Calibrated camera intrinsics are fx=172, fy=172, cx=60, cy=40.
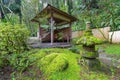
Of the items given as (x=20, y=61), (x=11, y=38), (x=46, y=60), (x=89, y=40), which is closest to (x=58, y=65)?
(x=46, y=60)

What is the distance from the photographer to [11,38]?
6.79 metres

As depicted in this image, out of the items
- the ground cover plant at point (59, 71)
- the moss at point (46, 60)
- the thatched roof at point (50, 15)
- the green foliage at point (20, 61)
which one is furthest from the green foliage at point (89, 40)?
the thatched roof at point (50, 15)

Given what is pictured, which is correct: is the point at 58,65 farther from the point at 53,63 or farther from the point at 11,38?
the point at 11,38

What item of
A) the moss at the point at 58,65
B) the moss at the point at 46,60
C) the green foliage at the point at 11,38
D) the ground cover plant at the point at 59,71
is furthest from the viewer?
the green foliage at the point at 11,38

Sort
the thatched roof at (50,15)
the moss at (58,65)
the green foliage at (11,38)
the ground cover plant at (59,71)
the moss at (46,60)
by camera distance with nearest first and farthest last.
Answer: the ground cover plant at (59,71), the moss at (58,65), the moss at (46,60), the green foliage at (11,38), the thatched roof at (50,15)

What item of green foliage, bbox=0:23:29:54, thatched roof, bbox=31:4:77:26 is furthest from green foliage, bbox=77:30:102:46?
thatched roof, bbox=31:4:77:26

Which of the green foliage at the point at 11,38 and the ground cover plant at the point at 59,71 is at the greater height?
the green foliage at the point at 11,38

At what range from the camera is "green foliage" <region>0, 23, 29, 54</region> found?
6570mm

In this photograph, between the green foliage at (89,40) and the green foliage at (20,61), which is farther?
the green foliage at (20,61)

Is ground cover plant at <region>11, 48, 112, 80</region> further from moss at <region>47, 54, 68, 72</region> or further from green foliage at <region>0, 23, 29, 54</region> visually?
green foliage at <region>0, 23, 29, 54</region>

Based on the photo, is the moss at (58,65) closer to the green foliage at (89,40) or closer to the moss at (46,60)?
the moss at (46,60)

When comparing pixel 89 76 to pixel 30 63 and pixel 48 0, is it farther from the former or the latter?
pixel 48 0

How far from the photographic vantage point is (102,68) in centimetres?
640

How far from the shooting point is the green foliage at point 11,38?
6.57 m
